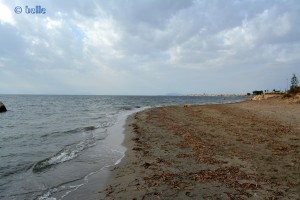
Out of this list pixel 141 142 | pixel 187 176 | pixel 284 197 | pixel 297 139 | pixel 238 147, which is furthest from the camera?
pixel 141 142

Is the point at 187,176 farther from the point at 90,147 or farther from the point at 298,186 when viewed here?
the point at 90,147

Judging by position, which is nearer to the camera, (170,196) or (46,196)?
(170,196)

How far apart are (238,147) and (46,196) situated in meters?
9.50

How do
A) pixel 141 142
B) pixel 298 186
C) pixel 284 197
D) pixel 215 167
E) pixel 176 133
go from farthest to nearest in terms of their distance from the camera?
pixel 176 133 → pixel 141 142 → pixel 215 167 → pixel 298 186 → pixel 284 197

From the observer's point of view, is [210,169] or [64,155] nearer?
[210,169]

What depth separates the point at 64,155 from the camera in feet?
44.2

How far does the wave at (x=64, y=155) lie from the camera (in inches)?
456

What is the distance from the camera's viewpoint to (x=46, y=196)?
8047mm

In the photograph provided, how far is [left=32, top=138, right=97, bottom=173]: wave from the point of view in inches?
456

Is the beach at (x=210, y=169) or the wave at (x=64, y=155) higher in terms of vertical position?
the beach at (x=210, y=169)

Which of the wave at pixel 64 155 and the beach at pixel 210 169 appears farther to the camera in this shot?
the wave at pixel 64 155

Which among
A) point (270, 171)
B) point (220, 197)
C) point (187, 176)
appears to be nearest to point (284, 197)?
point (220, 197)

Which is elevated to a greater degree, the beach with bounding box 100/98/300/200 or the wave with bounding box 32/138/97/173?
the beach with bounding box 100/98/300/200

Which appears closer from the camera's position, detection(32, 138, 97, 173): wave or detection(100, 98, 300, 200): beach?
detection(100, 98, 300, 200): beach
